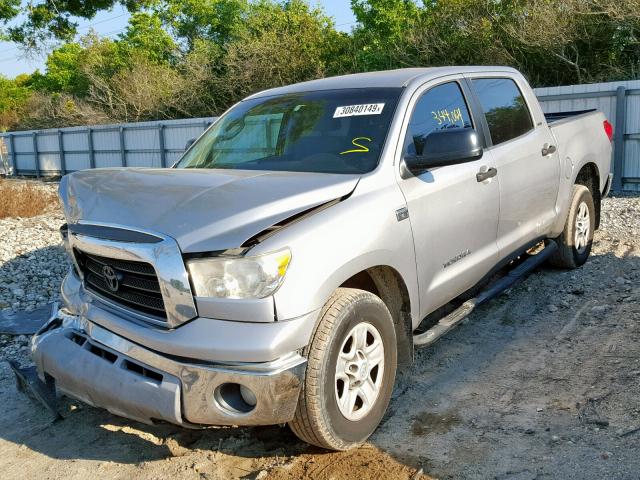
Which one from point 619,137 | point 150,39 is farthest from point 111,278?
point 150,39

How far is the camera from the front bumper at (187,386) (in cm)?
283

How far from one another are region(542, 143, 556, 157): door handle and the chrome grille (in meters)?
3.60

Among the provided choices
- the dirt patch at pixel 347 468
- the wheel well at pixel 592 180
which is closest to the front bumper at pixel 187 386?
the dirt patch at pixel 347 468

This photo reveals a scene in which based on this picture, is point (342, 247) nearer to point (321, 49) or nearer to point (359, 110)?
point (359, 110)

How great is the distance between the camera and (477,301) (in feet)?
15.0

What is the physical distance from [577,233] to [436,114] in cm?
271

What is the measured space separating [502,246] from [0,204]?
1048 centimetres

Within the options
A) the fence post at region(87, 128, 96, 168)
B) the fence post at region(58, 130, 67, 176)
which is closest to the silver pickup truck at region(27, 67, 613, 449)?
the fence post at region(87, 128, 96, 168)

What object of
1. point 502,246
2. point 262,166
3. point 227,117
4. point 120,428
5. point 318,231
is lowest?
point 120,428

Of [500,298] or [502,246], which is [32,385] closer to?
[502,246]

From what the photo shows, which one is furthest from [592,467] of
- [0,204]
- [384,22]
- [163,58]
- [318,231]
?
[163,58]

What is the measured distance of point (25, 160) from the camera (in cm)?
3089

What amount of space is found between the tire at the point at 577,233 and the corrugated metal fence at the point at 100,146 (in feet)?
49.9

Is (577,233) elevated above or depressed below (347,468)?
above
